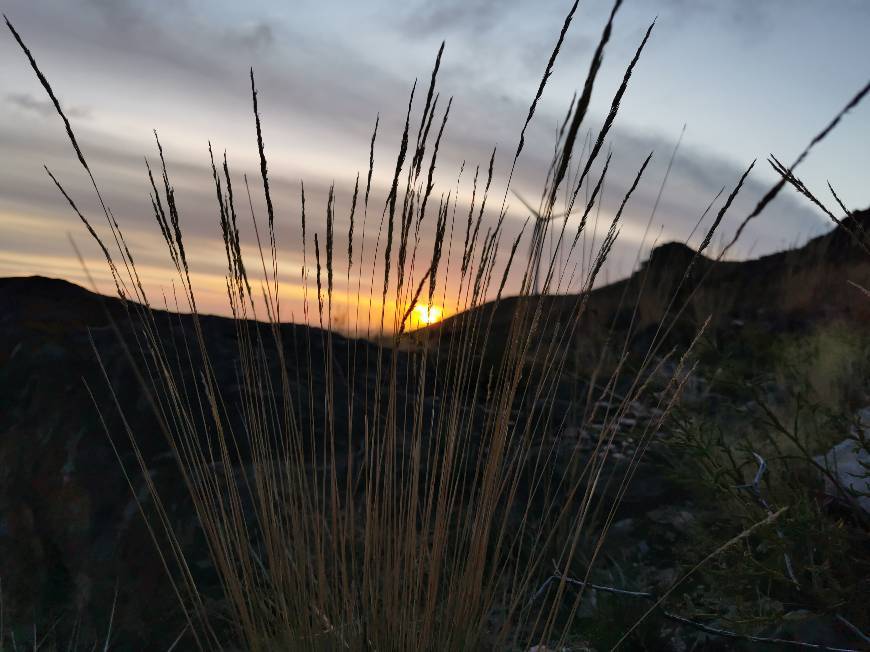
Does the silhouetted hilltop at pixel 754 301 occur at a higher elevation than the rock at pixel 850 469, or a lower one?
higher

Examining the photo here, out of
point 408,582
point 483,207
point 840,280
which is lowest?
point 408,582

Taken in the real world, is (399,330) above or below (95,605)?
above

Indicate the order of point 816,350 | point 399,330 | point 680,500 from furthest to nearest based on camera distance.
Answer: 1. point 816,350
2. point 680,500
3. point 399,330

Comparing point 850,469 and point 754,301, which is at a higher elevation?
point 754,301

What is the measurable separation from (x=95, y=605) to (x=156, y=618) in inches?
8.3

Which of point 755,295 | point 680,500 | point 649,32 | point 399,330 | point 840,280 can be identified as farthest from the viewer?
point 755,295

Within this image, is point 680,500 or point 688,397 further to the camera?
point 688,397

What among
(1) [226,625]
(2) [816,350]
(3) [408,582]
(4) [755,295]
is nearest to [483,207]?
(3) [408,582]

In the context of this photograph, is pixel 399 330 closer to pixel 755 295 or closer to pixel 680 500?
pixel 680 500

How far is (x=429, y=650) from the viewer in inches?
69.5

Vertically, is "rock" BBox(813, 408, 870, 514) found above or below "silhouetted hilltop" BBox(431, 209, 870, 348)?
below

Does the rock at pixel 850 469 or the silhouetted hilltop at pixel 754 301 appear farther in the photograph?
the silhouetted hilltop at pixel 754 301

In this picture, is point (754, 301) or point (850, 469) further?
point (754, 301)

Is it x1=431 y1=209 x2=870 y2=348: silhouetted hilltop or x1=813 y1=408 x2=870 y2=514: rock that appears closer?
x1=813 y1=408 x2=870 y2=514: rock
